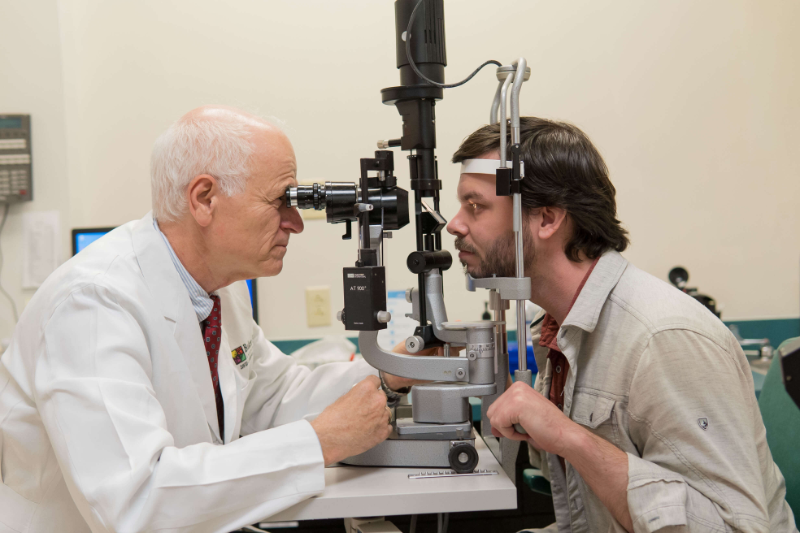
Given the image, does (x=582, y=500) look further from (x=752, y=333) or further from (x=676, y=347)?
(x=752, y=333)

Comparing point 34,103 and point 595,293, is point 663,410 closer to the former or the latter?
point 595,293

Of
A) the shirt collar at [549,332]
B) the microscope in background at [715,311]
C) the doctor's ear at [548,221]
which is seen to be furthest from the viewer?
the microscope in background at [715,311]

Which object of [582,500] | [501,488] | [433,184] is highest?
[433,184]

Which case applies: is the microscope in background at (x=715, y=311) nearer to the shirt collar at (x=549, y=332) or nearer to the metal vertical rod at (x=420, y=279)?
the shirt collar at (x=549, y=332)

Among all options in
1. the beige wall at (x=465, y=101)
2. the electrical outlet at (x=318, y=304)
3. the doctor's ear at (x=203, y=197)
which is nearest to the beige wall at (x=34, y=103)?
the beige wall at (x=465, y=101)

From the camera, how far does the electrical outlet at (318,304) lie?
2.50 m

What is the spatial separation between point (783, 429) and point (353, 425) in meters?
0.99

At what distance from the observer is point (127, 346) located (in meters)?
1.07

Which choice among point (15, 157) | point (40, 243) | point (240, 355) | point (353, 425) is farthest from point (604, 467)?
point (15, 157)

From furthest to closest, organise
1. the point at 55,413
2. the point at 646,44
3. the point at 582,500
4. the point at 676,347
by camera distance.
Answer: the point at 646,44 → the point at 582,500 → the point at 676,347 → the point at 55,413

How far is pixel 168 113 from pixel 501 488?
2006 millimetres

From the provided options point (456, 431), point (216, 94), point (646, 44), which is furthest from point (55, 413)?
point (646, 44)

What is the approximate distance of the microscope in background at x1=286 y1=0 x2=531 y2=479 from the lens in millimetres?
1169

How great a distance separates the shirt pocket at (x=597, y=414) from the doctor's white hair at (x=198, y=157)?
2.60ft
